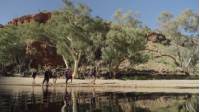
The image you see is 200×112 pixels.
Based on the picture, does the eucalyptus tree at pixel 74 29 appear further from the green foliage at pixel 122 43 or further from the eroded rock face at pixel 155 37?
the eroded rock face at pixel 155 37

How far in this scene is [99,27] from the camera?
5359cm

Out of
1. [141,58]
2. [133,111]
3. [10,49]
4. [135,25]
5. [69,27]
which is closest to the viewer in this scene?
[133,111]

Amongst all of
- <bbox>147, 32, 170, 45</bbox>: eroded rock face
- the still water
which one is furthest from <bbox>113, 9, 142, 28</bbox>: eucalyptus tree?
the still water

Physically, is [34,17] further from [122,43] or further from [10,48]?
[122,43]

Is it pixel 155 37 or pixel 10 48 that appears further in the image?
pixel 155 37

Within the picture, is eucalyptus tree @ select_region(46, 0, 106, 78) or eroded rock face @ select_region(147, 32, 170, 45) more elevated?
eroded rock face @ select_region(147, 32, 170, 45)

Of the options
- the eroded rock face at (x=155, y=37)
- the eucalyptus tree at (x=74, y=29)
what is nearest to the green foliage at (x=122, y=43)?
the eucalyptus tree at (x=74, y=29)

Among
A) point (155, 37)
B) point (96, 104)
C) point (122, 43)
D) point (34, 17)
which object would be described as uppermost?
point (34, 17)

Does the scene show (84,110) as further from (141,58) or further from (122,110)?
(141,58)

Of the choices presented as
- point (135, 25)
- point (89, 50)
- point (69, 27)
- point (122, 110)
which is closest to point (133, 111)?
point (122, 110)

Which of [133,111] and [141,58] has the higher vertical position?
[141,58]

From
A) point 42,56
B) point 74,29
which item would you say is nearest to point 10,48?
point 42,56

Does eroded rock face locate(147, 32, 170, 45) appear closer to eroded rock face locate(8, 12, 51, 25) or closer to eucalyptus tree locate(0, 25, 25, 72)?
eroded rock face locate(8, 12, 51, 25)

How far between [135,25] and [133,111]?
69.6 meters
